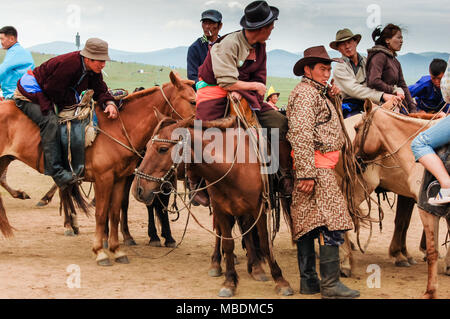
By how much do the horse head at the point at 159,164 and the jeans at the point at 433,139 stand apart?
2.06 m

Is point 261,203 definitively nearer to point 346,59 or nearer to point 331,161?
point 331,161

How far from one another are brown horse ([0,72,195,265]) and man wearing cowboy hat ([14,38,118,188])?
182mm

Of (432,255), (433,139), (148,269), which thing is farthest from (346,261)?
(148,269)

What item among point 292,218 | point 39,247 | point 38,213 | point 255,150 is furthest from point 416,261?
point 38,213

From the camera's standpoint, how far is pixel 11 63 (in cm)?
973

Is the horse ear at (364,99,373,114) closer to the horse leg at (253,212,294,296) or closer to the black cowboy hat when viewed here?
the black cowboy hat

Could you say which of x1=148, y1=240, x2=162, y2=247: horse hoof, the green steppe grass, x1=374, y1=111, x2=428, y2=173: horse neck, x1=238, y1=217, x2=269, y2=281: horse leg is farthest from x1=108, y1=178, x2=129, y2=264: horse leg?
the green steppe grass

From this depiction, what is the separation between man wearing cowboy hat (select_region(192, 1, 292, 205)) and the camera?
562cm

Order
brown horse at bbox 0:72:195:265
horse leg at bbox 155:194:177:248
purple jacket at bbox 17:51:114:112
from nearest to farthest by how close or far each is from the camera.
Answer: purple jacket at bbox 17:51:114:112 → brown horse at bbox 0:72:195:265 → horse leg at bbox 155:194:177:248

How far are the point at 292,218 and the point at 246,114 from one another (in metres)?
1.12

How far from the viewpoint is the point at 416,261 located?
752 cm

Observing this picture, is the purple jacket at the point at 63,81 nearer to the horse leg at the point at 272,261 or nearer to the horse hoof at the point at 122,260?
the horse hoof at the point at 122,260

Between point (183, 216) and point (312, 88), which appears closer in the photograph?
point (312, 88)

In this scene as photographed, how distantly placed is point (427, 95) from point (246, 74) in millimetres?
3623
